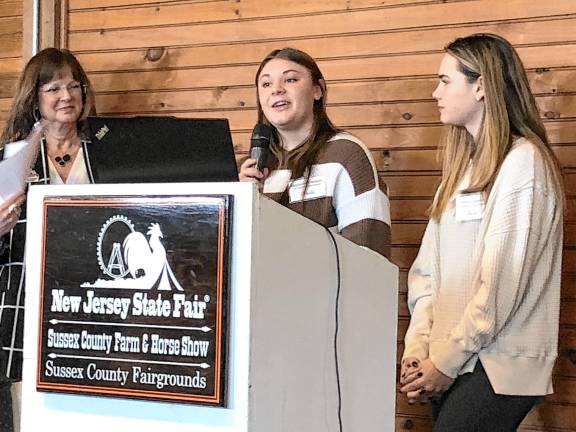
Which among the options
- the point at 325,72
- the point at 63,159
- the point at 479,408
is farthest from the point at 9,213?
the point at 325,72

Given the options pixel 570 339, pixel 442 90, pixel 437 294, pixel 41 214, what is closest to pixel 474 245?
pixel 437 294

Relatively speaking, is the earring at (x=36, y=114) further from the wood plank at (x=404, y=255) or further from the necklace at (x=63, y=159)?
the wood plank at (x=404, y=255)

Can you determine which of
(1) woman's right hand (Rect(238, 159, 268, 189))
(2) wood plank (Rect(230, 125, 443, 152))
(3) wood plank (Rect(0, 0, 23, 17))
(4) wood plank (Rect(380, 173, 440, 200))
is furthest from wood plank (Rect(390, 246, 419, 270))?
(3) wood plank (Rect(0, 0, 23, 17))

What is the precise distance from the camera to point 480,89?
2268 millimetres

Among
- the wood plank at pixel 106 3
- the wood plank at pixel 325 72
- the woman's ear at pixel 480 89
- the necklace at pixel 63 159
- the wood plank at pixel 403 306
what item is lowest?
the wood plank at pixel 403 306

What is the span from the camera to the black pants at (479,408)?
204cm

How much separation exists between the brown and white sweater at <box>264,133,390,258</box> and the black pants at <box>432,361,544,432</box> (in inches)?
16.1

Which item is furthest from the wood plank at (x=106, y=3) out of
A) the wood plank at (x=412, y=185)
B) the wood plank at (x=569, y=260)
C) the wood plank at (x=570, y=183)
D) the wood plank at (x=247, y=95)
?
the wood plank at (x=569, y=260)

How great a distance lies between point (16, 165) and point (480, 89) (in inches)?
49.0

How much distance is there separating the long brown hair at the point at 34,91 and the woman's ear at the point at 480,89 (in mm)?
1203

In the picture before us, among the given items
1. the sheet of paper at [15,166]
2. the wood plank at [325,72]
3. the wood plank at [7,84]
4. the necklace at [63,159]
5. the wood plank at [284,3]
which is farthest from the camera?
the wood plank at [7,84]

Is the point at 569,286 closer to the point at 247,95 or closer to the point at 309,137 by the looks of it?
the point at 309,137

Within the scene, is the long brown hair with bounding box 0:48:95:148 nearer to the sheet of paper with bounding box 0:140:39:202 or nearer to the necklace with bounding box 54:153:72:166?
the necklace with bounding box 54:153:72:166

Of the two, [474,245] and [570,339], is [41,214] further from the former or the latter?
[570,339]
